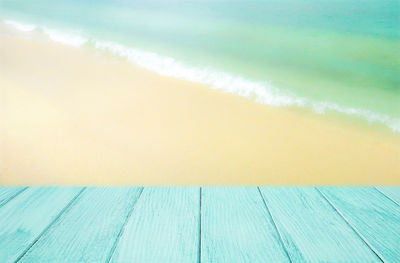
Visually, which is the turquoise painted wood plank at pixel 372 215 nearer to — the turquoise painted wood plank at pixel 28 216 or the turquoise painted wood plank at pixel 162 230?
the turquoise painted wood plank at pixel 162 230

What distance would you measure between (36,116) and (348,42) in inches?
45.8

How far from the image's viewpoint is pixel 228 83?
4.96 feet

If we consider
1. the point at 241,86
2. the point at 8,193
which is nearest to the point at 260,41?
the point at 241,86

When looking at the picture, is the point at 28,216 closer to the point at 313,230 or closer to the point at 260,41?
the point at 313,230

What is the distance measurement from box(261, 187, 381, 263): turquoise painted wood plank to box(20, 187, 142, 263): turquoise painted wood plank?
45cm

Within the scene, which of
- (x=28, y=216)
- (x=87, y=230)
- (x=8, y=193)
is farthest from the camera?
(x=8, y=193)

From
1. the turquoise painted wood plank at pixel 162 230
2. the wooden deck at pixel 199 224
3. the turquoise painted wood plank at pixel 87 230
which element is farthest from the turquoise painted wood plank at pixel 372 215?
the turquoise painted wood plank at pixel 87 230

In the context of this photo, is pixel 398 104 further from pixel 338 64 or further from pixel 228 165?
pixel 228 165

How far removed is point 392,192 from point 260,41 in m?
0.71

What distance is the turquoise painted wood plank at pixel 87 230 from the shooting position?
Answer: 970mm

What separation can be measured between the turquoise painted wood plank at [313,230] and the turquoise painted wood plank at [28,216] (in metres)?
0.65

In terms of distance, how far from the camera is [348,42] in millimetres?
1506

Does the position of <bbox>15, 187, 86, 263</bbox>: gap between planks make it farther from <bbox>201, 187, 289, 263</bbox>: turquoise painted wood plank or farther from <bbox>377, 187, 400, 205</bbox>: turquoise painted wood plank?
<bbox>377, 187, 400, 205</bbox>: turquoise painted wood plank

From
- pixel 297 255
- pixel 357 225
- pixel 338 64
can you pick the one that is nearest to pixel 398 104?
pixel 338 64
